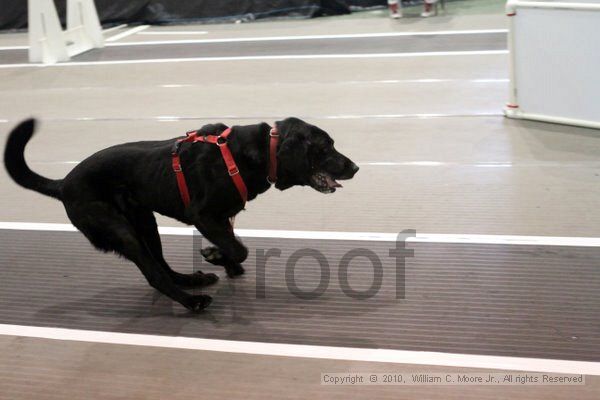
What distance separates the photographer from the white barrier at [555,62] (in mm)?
4863

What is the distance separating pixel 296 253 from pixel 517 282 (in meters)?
1.08

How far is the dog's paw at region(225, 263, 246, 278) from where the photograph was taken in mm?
3312

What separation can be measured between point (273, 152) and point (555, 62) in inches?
120

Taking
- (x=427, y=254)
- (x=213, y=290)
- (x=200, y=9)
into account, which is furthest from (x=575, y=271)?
(x=200, y=9)

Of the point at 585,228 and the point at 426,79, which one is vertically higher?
the point at 426,79

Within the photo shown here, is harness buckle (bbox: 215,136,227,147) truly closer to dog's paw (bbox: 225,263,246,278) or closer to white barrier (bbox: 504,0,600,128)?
dog's paw (bbox: 225,263,246,278)

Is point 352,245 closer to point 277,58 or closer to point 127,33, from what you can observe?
point 277,58

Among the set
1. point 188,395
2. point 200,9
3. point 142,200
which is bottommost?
point 188,395

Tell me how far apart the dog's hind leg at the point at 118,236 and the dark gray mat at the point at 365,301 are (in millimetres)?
163

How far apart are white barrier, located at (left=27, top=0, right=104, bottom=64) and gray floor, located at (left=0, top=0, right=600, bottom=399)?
1.44m

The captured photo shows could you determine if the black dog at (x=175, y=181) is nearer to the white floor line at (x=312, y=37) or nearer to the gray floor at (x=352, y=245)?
the gray floor at (x=352, y=245)

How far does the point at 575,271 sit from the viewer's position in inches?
124

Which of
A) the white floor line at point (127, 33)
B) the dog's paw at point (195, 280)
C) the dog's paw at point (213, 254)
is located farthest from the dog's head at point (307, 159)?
the white floor line at point (127, 33)

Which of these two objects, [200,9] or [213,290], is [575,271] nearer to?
[213,290]
